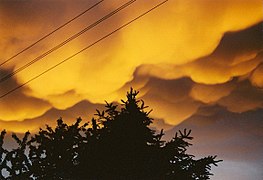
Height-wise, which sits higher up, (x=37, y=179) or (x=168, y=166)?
(x=168, y=166)

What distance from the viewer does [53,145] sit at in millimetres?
15125

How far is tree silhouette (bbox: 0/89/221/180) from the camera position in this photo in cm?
1411

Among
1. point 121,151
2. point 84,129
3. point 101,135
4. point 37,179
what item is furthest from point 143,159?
point 37,179

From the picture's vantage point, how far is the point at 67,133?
1543cm

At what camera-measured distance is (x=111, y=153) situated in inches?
563

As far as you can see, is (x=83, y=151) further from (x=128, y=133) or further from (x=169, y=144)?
(x=169, y=144)

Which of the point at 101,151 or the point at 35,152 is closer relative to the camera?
the point at 101,151

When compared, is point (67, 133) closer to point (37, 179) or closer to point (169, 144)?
point (37, 179)

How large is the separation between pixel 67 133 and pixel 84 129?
0.75 meters

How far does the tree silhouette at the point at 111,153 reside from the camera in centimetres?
1411

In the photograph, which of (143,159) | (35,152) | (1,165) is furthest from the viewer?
(35,152)

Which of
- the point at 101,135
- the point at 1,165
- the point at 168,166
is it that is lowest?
the point at 1,165

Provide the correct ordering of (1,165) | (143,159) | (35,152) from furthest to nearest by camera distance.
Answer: (35,152)
(143,159)
(1,165)

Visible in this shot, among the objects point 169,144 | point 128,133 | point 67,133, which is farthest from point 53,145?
point 169,144
